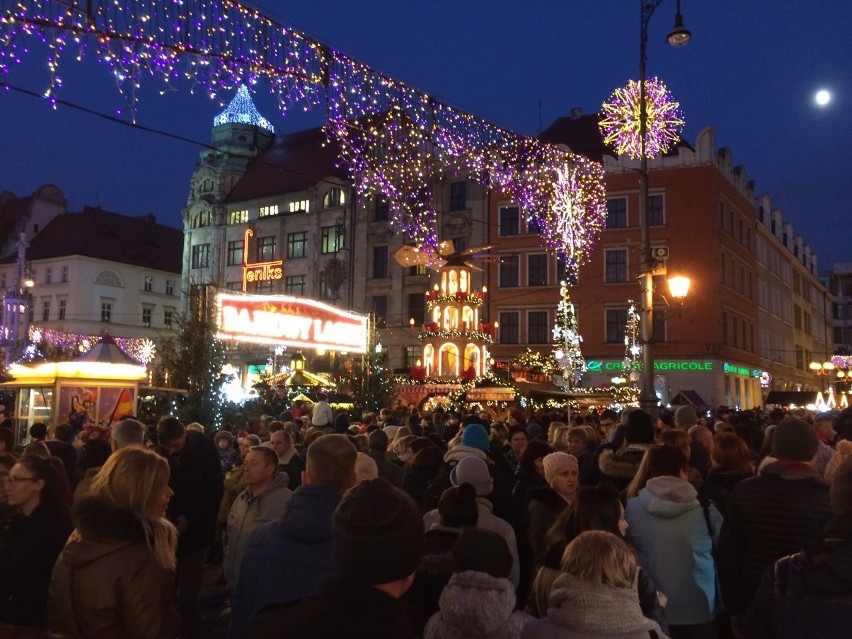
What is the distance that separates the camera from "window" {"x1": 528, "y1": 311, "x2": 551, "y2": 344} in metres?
41.5

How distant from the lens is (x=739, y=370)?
136 feet

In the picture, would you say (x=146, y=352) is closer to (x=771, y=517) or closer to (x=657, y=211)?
(x=657, y=211)

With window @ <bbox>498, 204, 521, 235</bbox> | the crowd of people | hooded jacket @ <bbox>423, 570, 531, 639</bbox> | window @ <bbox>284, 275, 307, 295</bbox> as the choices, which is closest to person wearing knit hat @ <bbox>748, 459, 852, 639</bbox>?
the crowd of people

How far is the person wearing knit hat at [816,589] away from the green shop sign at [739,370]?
38314mm

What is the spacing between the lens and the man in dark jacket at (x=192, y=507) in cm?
619

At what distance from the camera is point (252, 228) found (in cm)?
5062

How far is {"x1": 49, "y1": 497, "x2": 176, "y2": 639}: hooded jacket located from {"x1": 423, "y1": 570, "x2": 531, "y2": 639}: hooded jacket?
1.21 metres

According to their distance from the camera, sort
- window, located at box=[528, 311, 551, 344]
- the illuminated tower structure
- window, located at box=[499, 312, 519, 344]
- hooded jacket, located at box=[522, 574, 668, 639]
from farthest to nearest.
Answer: window, located at box=[499, 312, 519, 344], window, located at box=[528, 311, 551, 344], the illuminated tower structure, hooded jacket, located at box=[522, 574, 668, 639]

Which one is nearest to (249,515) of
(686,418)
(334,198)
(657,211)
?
(686,418)

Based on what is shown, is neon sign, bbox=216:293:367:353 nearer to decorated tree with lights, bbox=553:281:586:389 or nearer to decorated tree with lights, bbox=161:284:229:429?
decorated tree with lights, bbox=161:284:229:429

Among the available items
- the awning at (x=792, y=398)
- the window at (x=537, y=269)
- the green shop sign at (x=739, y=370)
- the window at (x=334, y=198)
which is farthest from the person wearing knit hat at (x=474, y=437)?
the window at (x=334, y=198)

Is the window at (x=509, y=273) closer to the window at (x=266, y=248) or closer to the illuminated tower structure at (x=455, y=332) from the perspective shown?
the illuminated tower structure at (x=455, y=332)

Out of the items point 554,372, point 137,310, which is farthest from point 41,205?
point 554,372

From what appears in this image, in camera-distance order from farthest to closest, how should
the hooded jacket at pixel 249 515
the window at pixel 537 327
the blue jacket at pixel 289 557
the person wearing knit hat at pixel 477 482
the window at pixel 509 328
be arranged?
the window at pixel 509 328 < the window at pixel 537 327 < the hooded jacket at pixel 249 515 < the person wearing knit hat at pixel 477 482 < the blue jacket at pixel 289 557
